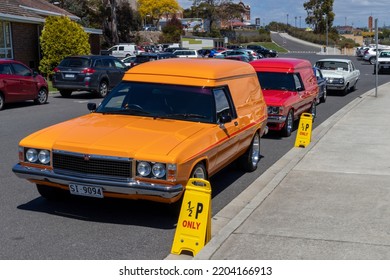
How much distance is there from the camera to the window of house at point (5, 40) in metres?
28.3

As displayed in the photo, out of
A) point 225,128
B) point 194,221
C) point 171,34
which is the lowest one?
point 194,221

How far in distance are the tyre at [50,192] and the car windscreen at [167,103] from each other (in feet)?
4.35

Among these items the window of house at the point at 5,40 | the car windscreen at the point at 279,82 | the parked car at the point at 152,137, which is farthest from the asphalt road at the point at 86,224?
the window of house at the point at 5,40

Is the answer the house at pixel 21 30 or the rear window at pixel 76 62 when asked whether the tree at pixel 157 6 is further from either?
the rear window at pixel 76 62

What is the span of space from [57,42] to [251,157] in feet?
71.6

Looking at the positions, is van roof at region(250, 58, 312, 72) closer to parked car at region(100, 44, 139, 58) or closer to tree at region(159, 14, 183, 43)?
parked car at region(100, 44, 139, 58)

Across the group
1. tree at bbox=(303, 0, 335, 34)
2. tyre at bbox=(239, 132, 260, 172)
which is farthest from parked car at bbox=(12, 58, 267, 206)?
tree at bbox=(303, 0, 335, 34)

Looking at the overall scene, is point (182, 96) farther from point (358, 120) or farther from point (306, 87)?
point (358, 120)

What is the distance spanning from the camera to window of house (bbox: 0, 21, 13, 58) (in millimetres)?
28344

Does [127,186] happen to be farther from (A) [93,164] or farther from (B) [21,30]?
(B) [21,30]

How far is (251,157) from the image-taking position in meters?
9.23

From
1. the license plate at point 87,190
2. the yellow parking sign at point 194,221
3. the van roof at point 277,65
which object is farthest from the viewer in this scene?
the van roof at point 277,65

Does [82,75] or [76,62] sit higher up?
[76,62]

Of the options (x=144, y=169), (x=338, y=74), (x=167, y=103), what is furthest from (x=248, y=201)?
(x=338, y=74)
